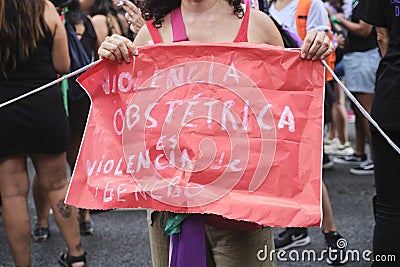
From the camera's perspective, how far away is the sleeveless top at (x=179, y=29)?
224cm

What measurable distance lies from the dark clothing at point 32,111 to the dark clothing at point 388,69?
67.9 inches

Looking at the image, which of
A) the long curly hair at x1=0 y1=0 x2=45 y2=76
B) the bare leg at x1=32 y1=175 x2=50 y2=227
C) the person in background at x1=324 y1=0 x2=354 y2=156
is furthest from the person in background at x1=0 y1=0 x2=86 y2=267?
the person in background at x1=324 y1=0 x2=354 y2=156

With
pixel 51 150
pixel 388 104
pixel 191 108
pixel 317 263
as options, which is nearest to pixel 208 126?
pixel 191 108

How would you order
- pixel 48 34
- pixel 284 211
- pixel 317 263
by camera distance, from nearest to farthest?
pixel 284 211 → pixel 48 34 → pixel 317 263

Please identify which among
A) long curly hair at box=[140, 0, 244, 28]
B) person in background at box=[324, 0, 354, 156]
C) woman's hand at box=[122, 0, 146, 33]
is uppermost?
long curly hair at box=[140, 0, 244, 28]

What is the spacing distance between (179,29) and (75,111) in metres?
2.64

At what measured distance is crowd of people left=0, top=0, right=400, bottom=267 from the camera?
2.27 m

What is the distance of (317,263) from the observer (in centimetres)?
403

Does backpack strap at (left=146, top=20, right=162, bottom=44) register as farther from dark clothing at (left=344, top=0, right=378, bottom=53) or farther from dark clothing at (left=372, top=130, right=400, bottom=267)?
dark clothing at (left=344, top=0, right=378, bottom=53)

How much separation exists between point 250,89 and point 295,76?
149mm

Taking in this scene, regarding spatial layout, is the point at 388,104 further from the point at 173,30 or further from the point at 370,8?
the point at 173,30

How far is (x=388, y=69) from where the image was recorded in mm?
2867

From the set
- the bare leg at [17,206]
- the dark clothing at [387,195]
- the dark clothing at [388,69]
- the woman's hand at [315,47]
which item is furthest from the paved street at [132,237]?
the woman's hand at [315,47]

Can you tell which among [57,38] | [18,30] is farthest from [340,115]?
[18,30]
